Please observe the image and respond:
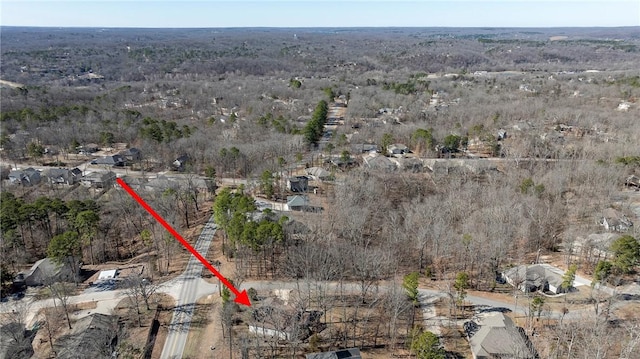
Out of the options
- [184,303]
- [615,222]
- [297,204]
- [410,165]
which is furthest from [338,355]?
[410,165]

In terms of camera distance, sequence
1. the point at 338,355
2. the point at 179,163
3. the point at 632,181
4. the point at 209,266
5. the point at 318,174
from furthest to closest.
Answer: the point at 179,163 → the point at 318,174 → the point at 632,181 → the point at 209,266 → the point at 338,355

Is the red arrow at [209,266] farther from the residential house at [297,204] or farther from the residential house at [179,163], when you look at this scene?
the residential house at [179,163]

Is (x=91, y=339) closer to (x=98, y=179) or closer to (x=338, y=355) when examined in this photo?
(x=338, y=355)

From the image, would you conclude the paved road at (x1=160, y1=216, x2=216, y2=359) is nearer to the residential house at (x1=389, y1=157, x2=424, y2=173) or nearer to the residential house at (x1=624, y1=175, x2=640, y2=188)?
the residential house at (x1=389, y1=157, x2=424, y2=173)

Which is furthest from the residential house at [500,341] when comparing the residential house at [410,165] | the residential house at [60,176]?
the residential house at [60,176]

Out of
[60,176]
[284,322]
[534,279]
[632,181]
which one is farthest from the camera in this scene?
[60,176]

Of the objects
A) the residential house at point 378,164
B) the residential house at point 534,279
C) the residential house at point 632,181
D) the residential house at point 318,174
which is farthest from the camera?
the residential house at point 378,164
